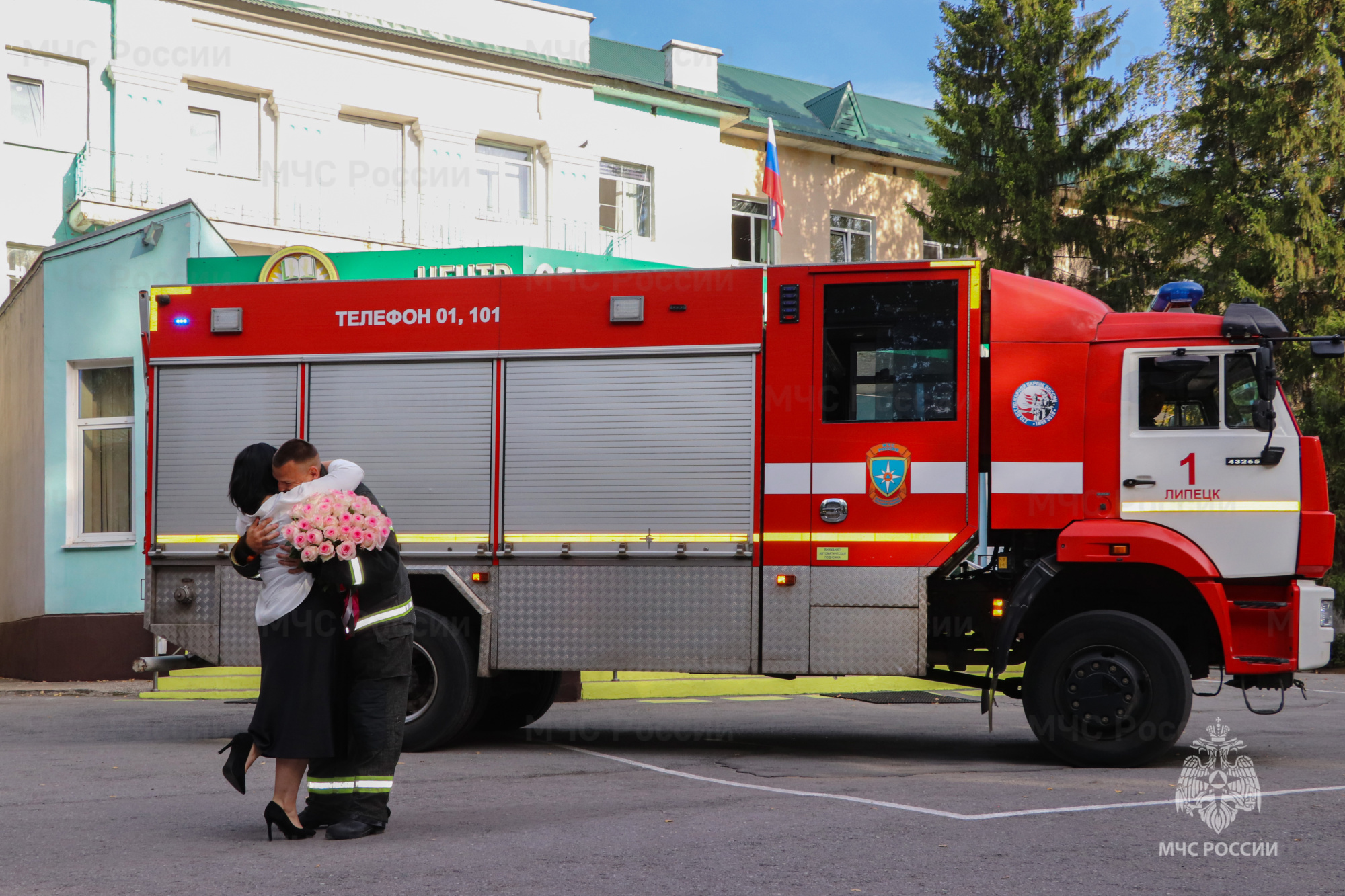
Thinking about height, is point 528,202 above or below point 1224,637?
above

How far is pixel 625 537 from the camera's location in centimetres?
898

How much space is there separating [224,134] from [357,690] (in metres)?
17.0

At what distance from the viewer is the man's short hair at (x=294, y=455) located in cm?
593

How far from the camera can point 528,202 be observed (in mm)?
23688

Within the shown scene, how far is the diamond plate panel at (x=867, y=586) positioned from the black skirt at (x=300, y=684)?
144 inches

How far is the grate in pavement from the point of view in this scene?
14.0m

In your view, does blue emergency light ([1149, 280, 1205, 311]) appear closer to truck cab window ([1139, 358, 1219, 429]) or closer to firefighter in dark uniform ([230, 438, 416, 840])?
truck cab window ([1139, 358, 1219, 429])

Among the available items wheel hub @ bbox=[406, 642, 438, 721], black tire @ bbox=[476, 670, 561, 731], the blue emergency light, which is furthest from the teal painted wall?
the blue emergency light

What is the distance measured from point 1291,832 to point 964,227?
19502mm

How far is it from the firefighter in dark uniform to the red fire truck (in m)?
3.08

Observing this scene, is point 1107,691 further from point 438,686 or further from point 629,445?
point 438,686

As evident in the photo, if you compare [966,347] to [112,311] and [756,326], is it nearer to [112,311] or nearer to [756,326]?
[756,326]

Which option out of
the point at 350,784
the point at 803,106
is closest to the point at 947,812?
the point at 350,784

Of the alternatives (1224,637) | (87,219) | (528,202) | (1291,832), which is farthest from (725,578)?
(528,202)
